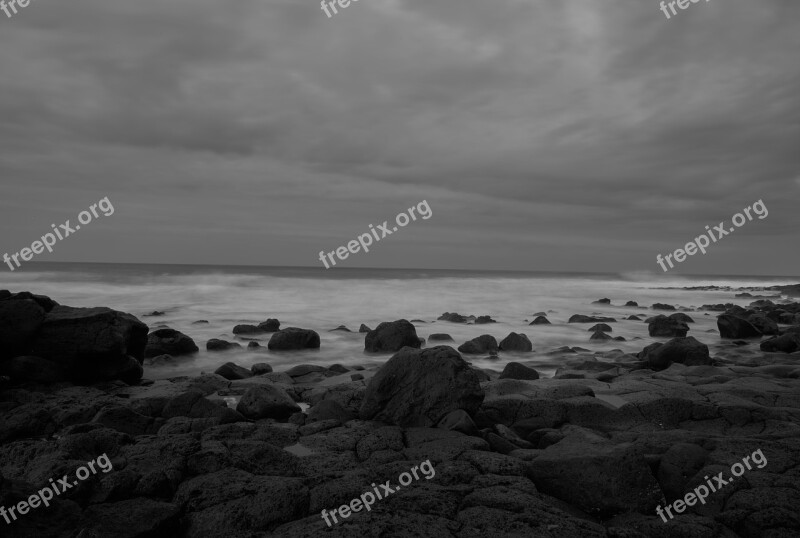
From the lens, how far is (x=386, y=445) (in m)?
5.42

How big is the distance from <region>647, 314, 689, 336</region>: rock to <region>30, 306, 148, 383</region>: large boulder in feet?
52.0

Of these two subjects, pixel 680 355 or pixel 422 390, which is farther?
pixel 680 355

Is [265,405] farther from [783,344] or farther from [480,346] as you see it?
[783,344]

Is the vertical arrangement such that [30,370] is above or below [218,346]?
above

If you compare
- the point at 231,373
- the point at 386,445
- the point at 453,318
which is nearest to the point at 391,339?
the point at 231,373

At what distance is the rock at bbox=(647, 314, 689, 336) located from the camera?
17.7 metres

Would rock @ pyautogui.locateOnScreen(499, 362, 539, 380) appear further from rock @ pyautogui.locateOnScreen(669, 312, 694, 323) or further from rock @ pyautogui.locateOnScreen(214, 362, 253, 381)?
rock @ pyautogui.locateOnScreen(669, 312, 694, 323)

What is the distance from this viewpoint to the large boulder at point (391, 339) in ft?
47.0

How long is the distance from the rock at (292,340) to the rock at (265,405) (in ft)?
24.0

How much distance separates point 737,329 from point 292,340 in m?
13.9

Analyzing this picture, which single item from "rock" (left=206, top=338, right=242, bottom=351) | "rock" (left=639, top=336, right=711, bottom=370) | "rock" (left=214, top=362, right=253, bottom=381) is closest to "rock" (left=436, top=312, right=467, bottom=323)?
"rock" (left=206, top=338, right=242, bottom=351)

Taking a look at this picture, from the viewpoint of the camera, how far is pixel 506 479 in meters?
4.41

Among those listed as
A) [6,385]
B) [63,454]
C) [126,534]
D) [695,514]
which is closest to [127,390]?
[6,385]

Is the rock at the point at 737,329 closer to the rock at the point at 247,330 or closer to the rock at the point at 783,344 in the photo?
the rock at the point at 783,344
